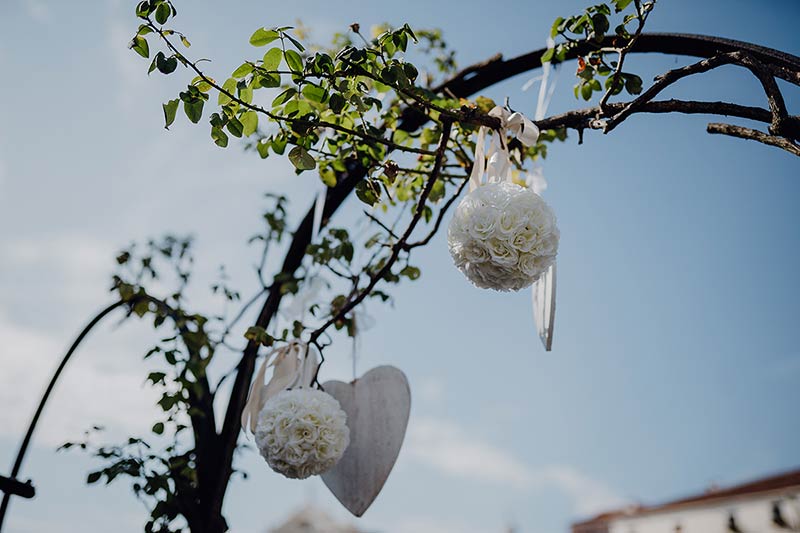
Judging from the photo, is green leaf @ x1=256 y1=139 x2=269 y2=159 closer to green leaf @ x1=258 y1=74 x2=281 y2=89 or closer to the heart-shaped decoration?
green leaf @ x1=258 y1=74 x2=281 y2=89

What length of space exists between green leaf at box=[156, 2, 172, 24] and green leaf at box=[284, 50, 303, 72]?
23 centimetres

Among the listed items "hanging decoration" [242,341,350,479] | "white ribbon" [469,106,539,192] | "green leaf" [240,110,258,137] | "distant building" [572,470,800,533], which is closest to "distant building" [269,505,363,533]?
"distant building" [572,470,800,533]

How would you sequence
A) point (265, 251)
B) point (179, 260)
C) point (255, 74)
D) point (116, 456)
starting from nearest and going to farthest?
1. point (255, 74)
2. point (116, 456)
3. point (265, 251)
4. point (179, 260)

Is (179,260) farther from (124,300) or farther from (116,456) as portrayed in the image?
(116,456)

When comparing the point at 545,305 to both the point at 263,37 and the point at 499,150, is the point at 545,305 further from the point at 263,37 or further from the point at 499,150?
the point at 263,37

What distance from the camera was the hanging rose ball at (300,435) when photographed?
137 centimetres

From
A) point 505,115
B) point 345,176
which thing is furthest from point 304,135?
point 345,176

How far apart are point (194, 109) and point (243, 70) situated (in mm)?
131

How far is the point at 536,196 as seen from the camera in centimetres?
116

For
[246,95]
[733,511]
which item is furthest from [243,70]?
[733,511]

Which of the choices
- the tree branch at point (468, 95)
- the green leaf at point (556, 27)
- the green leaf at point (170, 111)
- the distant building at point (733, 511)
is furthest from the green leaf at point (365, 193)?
the distant building at point (733, 511)

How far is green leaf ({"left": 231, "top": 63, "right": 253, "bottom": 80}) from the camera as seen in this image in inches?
48.9

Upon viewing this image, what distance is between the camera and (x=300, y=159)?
4.43ft

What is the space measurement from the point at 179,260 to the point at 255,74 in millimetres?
1638
